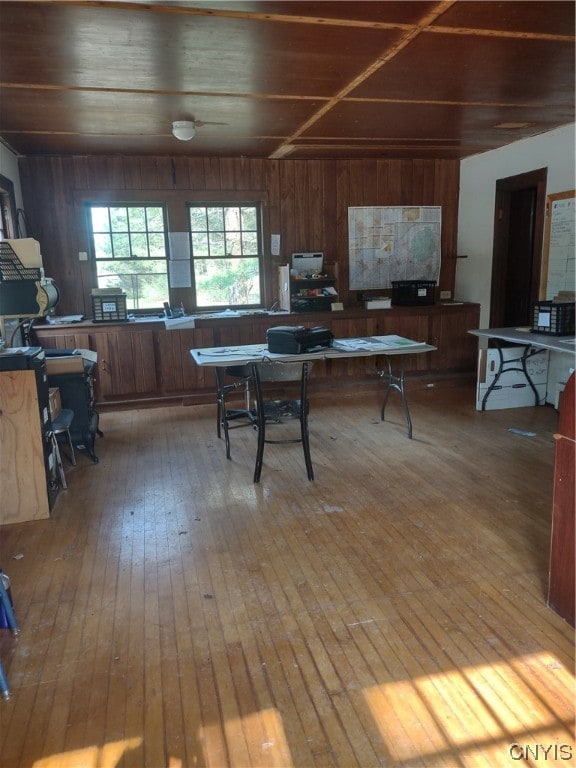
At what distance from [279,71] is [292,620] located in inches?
114

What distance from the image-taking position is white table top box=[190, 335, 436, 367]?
4016 mm

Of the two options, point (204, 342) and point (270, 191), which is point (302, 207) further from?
point (204, 342)

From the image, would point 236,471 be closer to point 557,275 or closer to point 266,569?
point 266,569

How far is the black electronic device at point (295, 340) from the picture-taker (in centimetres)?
412

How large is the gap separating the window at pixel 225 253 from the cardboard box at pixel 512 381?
2599 millimetres

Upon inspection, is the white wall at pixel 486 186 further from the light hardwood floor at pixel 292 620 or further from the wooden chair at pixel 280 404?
the wooden chair at pixel 280 404

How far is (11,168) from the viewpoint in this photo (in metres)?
5.04

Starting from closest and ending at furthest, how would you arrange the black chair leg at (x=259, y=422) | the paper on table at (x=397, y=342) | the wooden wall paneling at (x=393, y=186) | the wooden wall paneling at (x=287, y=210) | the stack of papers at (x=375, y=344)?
1. the black chair leg at (x=259, y=422)
2. the stack of papers at (x=375, y=344)
3. the paper on table at (x=397, y=342)
4. the wooden wall paneling at (x=287, y=210)
5. the wooden wall paneling at (x=393, y=186)

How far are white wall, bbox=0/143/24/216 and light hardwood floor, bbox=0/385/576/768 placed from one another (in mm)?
2851

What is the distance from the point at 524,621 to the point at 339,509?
1.28 m

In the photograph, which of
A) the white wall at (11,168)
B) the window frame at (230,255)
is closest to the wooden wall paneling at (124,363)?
the window frame at (230,255)

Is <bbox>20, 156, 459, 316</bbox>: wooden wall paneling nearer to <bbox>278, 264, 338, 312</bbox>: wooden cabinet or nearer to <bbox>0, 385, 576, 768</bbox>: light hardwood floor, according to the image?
<bbox>278, 264, 338, 312</bbox>: wooden cabinet

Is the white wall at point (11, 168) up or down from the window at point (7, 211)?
up

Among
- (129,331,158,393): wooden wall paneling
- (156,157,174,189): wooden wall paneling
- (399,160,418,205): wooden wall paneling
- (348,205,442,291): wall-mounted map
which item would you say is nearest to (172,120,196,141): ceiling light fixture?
(156,157,174,189): wooden wall paneling
